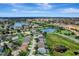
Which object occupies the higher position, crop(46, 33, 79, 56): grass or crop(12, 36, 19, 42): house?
crop(12, 36, 19, 42): house

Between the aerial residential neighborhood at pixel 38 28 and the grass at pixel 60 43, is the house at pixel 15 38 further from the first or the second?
the grass at pixel 60 43

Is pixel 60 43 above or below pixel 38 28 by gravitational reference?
below

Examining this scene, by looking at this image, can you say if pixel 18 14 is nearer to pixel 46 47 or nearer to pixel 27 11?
pixel 27 11

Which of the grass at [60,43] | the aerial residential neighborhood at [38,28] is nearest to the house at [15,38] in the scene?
the aerial residential neighborhood at [38,28]

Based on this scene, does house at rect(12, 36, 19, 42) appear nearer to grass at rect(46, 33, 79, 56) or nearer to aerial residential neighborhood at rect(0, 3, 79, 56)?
aerial residential neighborhood at rect(0, 3, 79, 56)

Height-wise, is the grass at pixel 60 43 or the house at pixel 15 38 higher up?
the house at pixel 15 38

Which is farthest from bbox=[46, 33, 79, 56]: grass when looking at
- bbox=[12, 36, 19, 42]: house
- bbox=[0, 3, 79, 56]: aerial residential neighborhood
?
bbox=[12, 36, 19, 42]: house

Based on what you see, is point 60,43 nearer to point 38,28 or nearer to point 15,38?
point 38,28

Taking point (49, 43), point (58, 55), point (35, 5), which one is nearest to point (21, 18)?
point (35, 5)

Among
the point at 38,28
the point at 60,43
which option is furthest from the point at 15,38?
the point at 60,43
